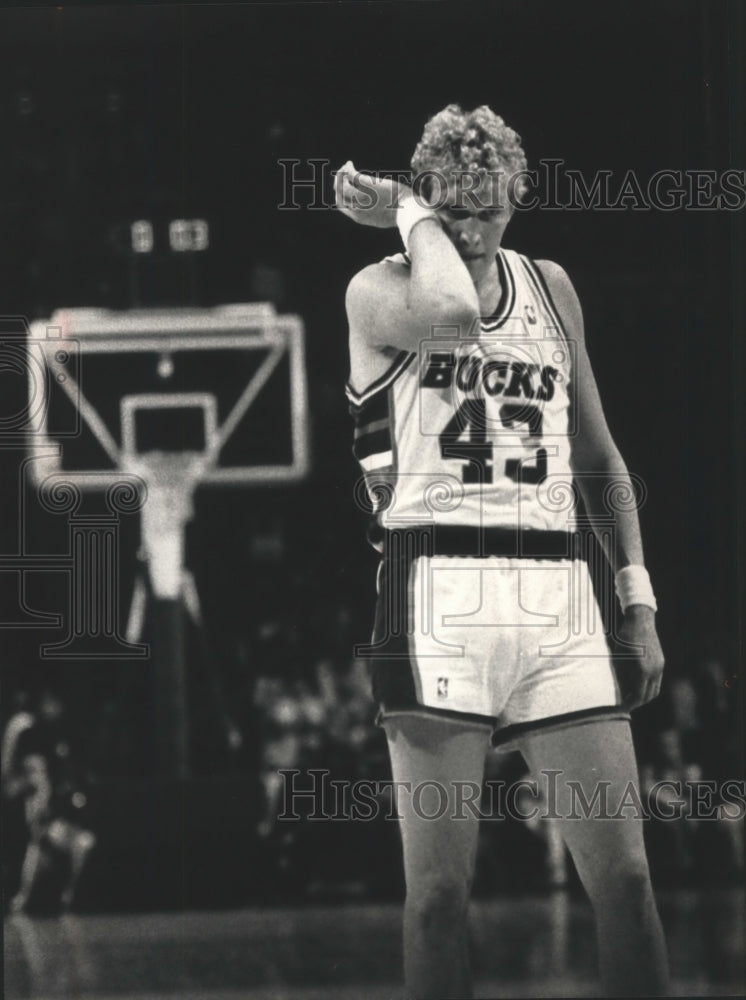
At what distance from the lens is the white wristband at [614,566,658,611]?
12.4 ft

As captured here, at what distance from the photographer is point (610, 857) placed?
345cm

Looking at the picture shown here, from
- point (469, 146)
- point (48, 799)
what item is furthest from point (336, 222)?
point (48, 799)

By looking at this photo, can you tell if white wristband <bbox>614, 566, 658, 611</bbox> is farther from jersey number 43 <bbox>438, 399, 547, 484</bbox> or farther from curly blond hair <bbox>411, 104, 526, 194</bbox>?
curly blond hair <bbox>411, 104, 526, 194</bbox>

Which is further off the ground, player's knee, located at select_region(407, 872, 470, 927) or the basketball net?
the basketball net

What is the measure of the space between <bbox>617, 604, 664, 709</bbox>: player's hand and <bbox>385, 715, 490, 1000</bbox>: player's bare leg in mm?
547

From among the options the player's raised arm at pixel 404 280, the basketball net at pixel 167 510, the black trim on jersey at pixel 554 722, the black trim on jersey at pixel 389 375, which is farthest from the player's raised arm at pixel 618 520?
the basketball net at pixel 167 510

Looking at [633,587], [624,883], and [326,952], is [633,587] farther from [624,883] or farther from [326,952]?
[326,952]

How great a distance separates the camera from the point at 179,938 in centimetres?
395

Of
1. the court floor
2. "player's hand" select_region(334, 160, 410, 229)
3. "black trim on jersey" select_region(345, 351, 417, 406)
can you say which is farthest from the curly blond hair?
the court floor

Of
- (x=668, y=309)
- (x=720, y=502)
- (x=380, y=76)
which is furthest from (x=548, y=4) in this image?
(x=720, y=502)

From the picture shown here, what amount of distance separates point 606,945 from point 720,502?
4.57 feet

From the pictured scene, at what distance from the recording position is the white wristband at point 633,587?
12.4 ft

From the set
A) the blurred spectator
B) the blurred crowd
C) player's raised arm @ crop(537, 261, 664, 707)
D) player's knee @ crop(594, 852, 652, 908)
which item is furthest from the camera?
the blurred spectator

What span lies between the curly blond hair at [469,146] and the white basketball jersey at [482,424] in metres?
0.29
